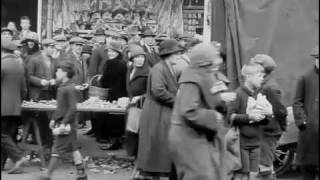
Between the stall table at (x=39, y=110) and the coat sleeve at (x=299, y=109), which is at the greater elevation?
the coat sleeve at (x=299, y=109)

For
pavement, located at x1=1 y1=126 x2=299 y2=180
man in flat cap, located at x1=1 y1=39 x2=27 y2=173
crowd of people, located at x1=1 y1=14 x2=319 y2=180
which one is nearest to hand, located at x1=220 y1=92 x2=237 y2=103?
crowd of people, located at x1=1 y1=14 x2=319 y2=180

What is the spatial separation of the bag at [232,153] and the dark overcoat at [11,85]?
2.94m

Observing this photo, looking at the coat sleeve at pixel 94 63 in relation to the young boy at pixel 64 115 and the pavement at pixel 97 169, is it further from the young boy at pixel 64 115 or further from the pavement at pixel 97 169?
the young boy at pixel 64 115

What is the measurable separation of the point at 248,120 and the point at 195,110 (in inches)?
67.9

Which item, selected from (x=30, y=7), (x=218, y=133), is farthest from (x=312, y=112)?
(x=30, y=7)

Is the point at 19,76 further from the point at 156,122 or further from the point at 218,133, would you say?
the point at 218,133

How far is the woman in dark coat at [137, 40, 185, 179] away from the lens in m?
8.37

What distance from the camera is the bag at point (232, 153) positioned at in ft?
24.6

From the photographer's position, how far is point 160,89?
27.3 ft

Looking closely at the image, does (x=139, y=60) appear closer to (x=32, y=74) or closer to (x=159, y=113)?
(x=159, y=113)

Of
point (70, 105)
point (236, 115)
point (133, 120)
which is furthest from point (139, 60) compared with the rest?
point (236, 115)

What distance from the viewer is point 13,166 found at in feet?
32.4

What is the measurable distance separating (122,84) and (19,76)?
8.06 ft

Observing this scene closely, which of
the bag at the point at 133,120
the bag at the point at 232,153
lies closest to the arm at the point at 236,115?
the bag at the point at 232,153
